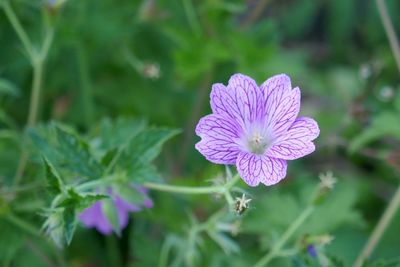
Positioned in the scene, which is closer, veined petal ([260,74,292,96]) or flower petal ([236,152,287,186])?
flower petal ([236,152,287,186])

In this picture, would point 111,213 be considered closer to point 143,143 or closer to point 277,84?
point 143,143

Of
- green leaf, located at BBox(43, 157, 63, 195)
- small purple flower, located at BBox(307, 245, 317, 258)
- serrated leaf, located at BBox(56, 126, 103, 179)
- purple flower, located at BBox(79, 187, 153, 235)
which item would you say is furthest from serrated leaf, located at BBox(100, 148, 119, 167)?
small purple flower, located at BBox(307, 245, 317, 258)

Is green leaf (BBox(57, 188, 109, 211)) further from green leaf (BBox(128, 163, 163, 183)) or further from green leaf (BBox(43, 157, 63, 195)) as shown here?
green leaf (BBox(128, 163, 163, 183))

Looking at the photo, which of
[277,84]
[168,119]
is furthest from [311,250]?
[168,119]

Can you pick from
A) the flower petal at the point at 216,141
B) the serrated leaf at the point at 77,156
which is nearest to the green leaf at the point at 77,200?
the serrated leaf at the point at 77,156

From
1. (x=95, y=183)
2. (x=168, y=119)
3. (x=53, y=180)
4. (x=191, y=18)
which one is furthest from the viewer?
(x=168, y=119)

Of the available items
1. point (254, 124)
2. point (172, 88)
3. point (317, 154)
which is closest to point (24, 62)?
point (172, 88)

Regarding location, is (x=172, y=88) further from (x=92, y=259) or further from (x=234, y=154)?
(x=234, y=154)
